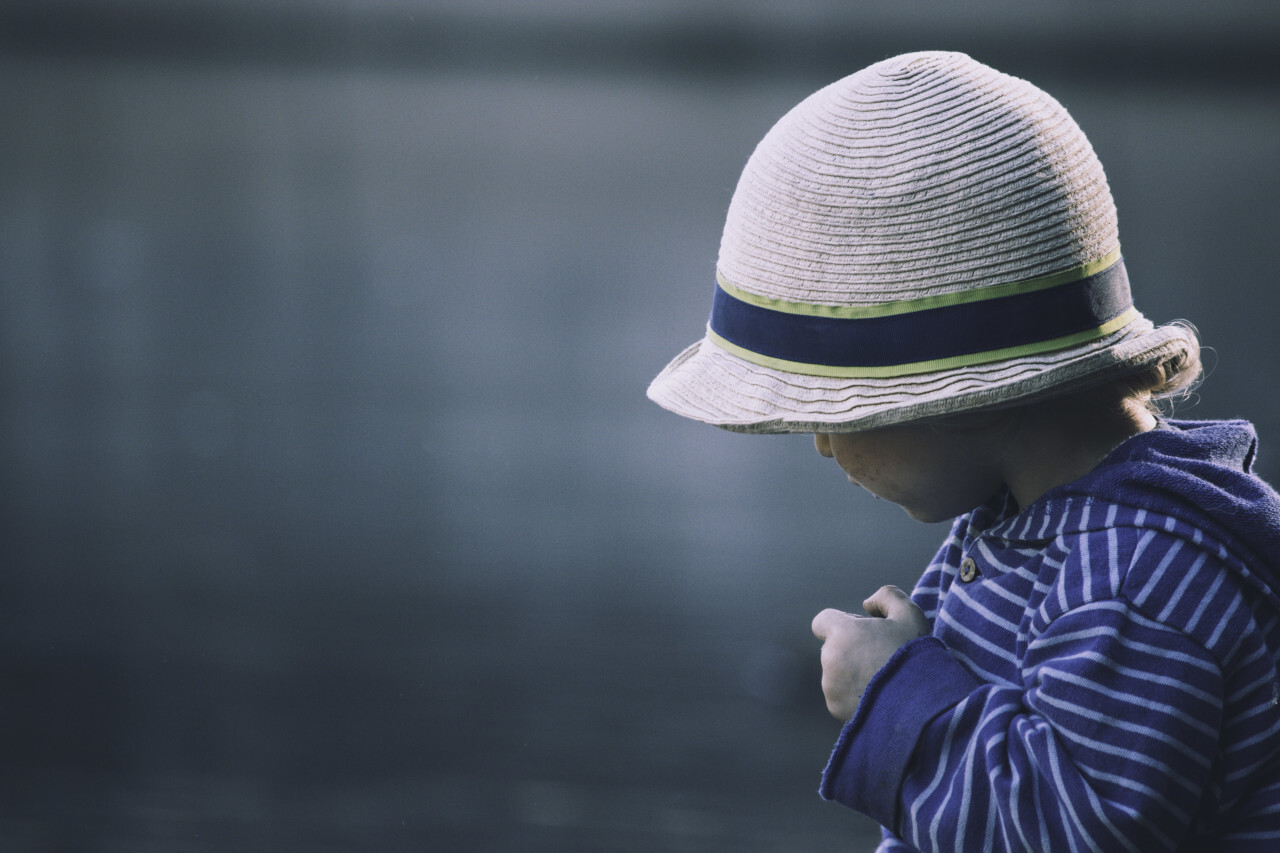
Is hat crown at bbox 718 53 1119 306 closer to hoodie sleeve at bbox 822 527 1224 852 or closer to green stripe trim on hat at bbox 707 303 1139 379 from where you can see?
green stripe trim on hat at bbox 707 303 1139 379

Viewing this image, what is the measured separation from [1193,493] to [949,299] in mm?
129

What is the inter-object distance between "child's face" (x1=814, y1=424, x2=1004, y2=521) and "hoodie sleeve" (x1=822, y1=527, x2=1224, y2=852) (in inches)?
3.3

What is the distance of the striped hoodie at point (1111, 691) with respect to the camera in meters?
0.43

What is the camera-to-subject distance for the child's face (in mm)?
524

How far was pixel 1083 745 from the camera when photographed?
1.41ft

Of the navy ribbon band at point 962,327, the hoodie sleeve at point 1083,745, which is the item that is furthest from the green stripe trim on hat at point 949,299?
the hoodie sleeve at point 1083,745

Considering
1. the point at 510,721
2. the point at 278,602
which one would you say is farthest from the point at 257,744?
the point at 510,721

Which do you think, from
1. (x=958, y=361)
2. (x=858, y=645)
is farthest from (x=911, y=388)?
(x=858, y=645)

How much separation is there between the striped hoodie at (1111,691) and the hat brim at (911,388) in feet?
0.15

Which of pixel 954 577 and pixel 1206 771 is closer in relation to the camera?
pixel 1206 771

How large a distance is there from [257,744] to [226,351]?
66 centimetres

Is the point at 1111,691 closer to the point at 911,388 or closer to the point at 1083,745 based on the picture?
the point at 1083,745

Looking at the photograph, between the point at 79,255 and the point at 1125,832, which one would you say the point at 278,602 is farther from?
the point at 1125,832

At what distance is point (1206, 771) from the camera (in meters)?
0.43
